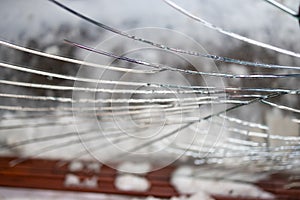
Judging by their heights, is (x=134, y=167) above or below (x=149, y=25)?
below

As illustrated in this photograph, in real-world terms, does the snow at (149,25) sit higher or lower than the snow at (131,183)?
higher

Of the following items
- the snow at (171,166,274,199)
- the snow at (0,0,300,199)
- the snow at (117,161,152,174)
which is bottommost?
the snow at (171,166,274,199)

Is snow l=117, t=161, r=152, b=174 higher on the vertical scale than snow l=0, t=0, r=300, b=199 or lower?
lower

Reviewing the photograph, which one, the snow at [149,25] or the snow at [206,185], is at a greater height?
the snow at [149,25]

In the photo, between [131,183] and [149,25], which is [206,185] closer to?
[131,183]

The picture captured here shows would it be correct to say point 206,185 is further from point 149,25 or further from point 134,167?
point 149,25

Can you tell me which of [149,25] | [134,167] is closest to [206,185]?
[134,167]

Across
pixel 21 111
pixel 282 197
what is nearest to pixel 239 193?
pixel 282 197

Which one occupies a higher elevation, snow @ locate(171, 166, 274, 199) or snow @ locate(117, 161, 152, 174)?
snow @ locate(117, 161, 152, 174)

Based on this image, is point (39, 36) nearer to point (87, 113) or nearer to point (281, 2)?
point (87, 113)

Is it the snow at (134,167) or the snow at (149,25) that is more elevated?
the snow at (149,25)

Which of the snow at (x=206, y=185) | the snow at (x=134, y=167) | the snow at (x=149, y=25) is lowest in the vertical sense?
the snow at (x=206, y=185)

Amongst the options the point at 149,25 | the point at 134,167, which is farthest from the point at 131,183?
the point at 149,25

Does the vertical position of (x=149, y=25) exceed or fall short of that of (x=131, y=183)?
it exceeds it
